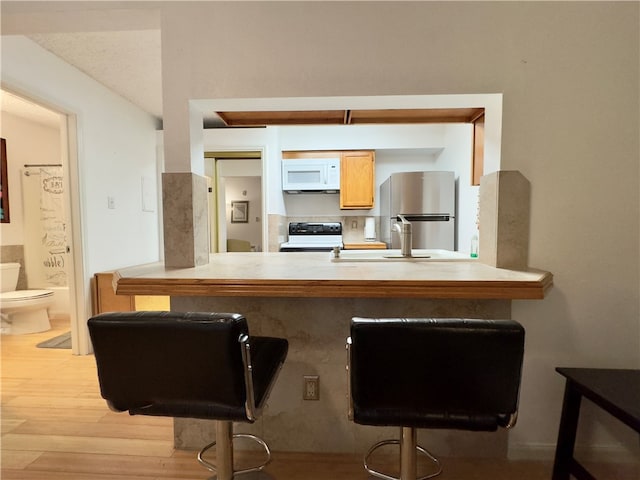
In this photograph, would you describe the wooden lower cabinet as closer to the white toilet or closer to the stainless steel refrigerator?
the white toilet

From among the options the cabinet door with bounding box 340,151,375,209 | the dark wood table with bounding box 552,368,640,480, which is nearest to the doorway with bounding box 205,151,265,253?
the cabinet door with bounding box 340,151,375,209

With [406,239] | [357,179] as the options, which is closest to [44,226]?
[357,179]

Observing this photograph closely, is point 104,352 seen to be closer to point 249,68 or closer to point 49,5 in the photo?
point 249,68

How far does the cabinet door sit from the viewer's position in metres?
4.03

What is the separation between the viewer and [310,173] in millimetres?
3957

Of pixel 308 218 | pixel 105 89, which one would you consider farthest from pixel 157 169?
pixel 308 218

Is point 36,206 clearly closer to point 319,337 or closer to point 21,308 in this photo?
point 21,308

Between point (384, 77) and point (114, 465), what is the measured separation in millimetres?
2196

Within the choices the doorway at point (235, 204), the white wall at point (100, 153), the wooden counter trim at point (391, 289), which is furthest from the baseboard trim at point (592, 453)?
the doorway at point (235, 204)

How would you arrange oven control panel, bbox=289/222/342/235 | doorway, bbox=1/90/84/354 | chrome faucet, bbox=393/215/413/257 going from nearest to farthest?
chrome faucet, bbox=393/215/413/257
doorway, bbox=1/90/84/354
oven control panel, bbox=289/222/342/235

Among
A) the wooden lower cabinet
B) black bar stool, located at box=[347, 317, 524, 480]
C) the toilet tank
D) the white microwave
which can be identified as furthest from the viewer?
the white microwave

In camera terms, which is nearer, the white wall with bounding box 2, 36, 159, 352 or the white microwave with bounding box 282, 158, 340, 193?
the white wall with bounding box 2, 36, 159, 352

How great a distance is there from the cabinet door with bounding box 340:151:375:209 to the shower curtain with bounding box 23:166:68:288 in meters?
3.26

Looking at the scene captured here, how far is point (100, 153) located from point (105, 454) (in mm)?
2422
